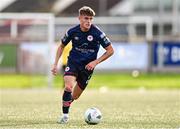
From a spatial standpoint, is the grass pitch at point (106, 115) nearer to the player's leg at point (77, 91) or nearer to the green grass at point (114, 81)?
the player's leg at point (77, 91)

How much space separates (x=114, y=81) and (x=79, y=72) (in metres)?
21.4

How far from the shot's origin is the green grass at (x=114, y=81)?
31594 mm

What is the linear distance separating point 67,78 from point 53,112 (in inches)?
119

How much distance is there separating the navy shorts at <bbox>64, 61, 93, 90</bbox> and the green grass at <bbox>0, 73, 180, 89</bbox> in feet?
54.5

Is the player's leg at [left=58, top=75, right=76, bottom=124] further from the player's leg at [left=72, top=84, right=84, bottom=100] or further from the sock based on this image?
the player's leg at [left=72, top=84, right=84, bottom=100]

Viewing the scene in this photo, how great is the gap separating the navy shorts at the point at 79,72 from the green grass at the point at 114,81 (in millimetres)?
16626

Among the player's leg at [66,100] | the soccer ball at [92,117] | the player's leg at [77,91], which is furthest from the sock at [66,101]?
the player's leg at [77,91]

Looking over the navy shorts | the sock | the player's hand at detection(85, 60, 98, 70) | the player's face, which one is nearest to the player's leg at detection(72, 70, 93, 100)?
the navy shorts

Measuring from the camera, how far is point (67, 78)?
13039 millimetres

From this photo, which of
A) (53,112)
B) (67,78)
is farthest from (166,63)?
(67,78)

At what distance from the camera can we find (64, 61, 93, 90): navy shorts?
1316 cm

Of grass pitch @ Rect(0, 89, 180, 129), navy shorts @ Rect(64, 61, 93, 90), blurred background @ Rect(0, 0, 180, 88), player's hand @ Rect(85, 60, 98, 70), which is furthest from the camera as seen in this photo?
blurred background @ Rect(0, 0, 180, 88)

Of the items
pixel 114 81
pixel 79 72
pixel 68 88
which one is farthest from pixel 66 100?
pixel 114 81

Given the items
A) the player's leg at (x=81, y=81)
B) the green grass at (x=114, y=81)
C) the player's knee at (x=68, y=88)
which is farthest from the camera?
the green grass at (x=114, y=81)
